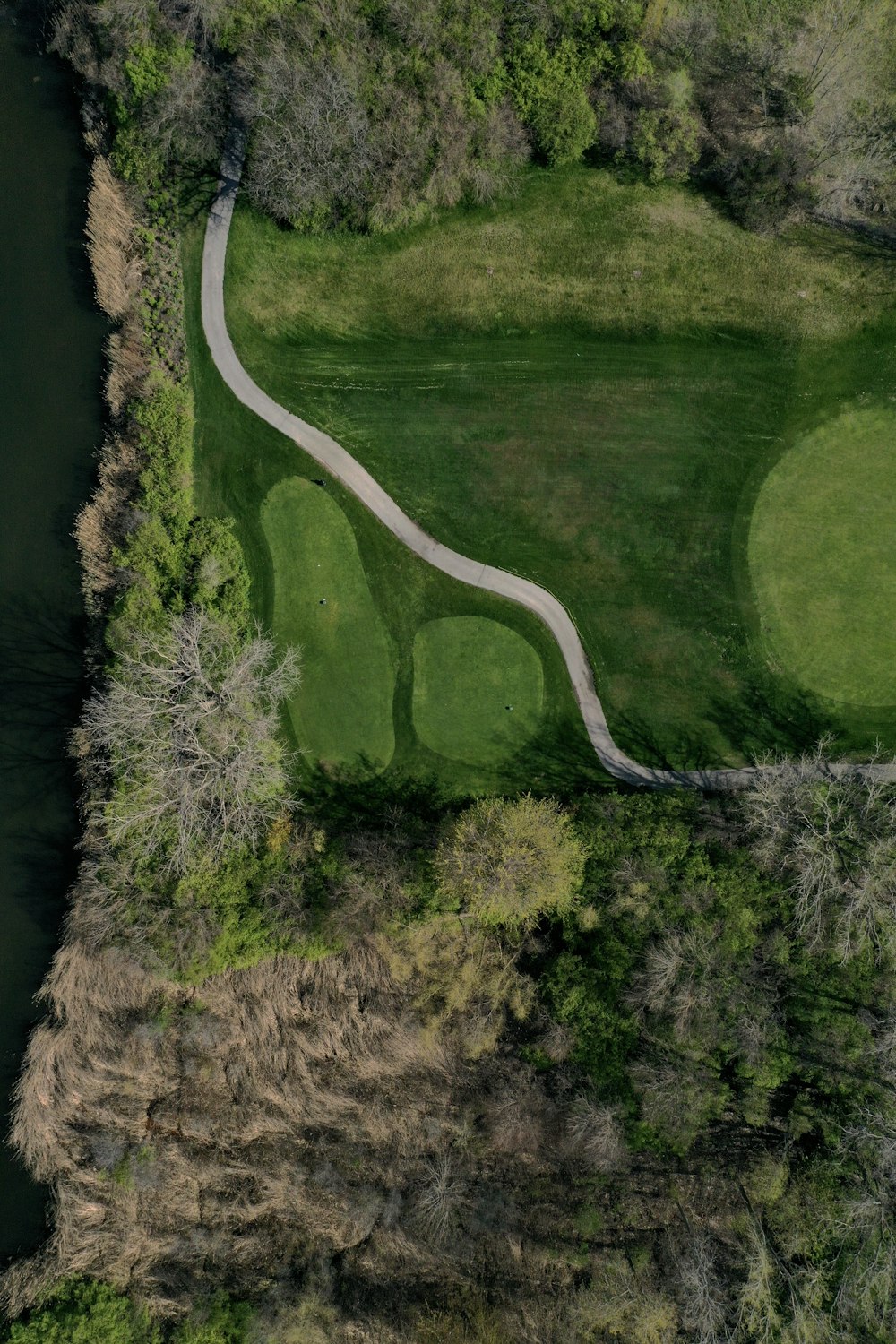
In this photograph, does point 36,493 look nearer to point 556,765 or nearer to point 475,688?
point 475,688

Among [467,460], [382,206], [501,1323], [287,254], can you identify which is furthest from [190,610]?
[501,1323]

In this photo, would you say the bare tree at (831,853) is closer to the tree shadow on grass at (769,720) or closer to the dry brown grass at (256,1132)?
the tree shadow on grass at (769,720)

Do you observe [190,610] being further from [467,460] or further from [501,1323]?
[501,1323]

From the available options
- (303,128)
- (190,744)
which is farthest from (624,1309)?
(303,128)

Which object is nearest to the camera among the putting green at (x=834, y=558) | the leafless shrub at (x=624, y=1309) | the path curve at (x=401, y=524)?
the leafless shrub at (x=624, y=1309)

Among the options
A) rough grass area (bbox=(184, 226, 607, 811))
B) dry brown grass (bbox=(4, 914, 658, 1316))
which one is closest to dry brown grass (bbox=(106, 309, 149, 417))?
rough grass area (bbox=(184, 226, 607, 811))

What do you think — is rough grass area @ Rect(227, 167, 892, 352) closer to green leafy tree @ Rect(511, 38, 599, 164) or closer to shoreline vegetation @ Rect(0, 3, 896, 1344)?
green leafy tree @ Rect(511, 38, 599, 164)

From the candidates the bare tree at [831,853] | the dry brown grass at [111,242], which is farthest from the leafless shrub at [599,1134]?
the dry brown grass at [111,242]
